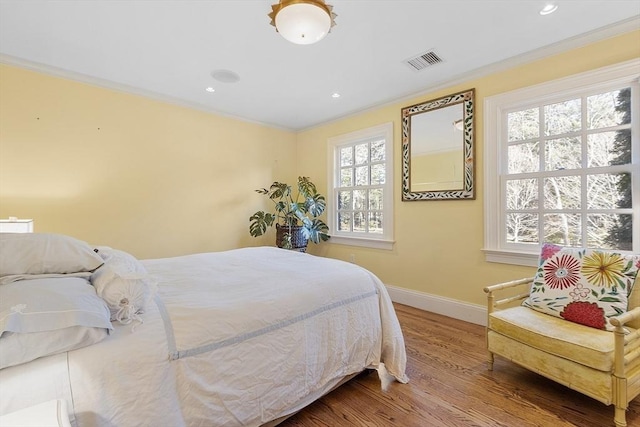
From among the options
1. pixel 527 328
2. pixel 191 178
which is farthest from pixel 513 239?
pixel 191 178

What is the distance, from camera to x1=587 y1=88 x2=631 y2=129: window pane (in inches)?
85.7

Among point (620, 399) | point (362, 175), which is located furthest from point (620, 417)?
point (362, 175)

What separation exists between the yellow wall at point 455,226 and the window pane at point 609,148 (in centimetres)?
55

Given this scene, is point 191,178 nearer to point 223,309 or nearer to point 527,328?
point 223,309

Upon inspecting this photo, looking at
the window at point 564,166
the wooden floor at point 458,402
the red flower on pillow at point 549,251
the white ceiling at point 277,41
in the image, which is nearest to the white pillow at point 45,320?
the wooden floor at point 458,402

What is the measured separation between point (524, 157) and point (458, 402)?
7.28 feet

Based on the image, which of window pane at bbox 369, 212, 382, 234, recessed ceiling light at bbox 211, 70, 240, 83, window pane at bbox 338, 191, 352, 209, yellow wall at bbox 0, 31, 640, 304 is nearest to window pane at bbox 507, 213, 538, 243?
yellow wall at bbox 0, 31, 640, 304

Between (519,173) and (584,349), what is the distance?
166 cm

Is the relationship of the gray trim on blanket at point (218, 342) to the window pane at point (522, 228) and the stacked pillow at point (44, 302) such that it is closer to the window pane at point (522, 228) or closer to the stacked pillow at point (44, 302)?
the stacked pillow at point (44, 302)

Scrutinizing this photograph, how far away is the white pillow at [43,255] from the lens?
119 centimetres

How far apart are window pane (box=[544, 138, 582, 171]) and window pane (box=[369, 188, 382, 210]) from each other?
1.77 m

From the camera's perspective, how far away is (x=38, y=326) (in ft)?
2.87

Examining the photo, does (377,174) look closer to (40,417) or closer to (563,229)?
(563,229)

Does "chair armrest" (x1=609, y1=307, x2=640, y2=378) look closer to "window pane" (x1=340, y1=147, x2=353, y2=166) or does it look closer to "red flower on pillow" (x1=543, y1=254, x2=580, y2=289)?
"red flower on pillow" (x1=543, y1=254, x2=580, y2=289)
